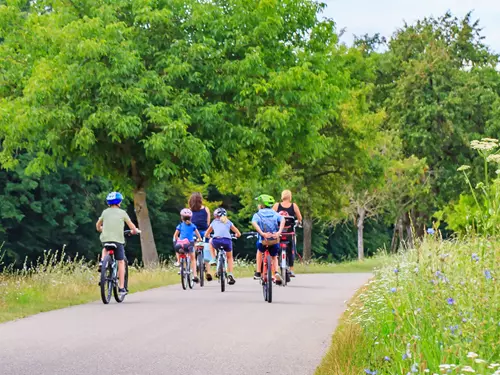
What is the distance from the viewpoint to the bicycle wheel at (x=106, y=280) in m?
15.3

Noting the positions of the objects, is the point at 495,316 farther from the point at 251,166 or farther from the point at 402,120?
the point at 402,120

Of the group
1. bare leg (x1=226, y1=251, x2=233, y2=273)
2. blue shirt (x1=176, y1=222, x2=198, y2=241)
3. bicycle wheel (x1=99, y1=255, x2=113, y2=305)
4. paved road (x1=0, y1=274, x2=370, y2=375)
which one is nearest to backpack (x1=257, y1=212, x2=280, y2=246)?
paved road (x1=0, y1=274, x2=370, y2=375)

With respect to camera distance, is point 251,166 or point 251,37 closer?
point 251,37

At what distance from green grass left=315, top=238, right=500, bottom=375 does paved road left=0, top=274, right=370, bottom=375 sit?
0.49 m

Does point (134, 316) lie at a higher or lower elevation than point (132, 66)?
lower

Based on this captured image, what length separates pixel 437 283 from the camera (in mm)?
7660

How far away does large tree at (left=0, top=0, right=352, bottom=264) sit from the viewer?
1056 inches

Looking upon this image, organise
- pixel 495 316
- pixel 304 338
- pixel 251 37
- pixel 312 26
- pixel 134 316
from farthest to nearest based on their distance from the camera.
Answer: pixel 312 26 < pixel 251 37 < pixel 134 316 < pixel 304 338 < pixel 495 316

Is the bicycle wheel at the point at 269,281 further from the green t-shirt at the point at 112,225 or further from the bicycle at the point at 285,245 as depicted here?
the bicycle at the point at 285,245

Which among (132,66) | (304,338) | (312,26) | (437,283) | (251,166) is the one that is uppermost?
(312,26)

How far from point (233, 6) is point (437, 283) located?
2281 centimetres

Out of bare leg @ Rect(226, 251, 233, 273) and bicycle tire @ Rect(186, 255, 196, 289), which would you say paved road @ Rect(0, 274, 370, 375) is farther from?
bicycle tire @ Rect(186, 255, 196, 289)

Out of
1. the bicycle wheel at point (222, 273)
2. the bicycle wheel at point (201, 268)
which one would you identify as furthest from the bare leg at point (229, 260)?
the bicycle wheel at point (201, 268)

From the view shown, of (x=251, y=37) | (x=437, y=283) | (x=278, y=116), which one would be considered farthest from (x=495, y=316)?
(x=251, y=37)
